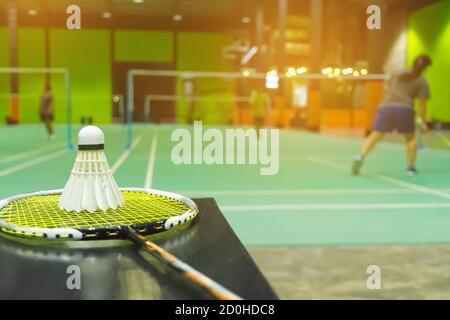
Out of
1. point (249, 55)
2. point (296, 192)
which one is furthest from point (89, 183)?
point (249, 55)

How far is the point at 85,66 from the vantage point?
2816 cm

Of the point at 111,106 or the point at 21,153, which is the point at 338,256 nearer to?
the point at 21,153

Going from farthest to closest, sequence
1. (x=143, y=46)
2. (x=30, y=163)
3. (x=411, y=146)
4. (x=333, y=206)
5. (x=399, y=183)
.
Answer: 1. (x=143, y=46)
2. (x=30, y=163)
3. (x=411, y=146)
4. (x=399, y=183)
5. (x=333, y=206)

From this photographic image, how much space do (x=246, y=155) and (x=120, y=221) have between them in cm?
868

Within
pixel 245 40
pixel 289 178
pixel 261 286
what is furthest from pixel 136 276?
pixel 245 40

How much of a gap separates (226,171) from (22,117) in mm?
22882

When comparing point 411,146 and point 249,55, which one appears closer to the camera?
point 411,146

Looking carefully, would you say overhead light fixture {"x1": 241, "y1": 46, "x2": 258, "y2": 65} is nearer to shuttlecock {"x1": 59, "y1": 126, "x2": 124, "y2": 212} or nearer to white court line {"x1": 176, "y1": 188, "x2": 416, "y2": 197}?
white court line {"x1": 176, "y1": 188, "x2": 416, "y2": 197}

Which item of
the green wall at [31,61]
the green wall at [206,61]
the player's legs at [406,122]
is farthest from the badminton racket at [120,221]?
the green wall at [31,61]

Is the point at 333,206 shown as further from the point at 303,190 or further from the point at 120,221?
the point at 120,221

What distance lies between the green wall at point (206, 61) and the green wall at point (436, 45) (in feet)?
36.8

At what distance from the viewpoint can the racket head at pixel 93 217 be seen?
1.71 metres

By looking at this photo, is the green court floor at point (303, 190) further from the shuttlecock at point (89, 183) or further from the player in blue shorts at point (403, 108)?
the shuttlecock at point (89, 183)

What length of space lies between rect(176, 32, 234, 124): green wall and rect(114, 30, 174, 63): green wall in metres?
0.66
